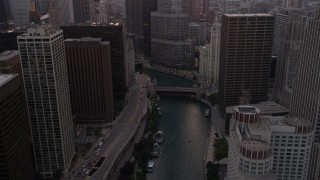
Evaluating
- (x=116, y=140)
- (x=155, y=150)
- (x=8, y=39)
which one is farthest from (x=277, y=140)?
(x=8, y=39)

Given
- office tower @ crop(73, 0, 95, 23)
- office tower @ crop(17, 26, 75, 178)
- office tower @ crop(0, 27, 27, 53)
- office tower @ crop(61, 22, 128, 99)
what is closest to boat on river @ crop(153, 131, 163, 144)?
office tower @ crop(17, 26, 75, 178)

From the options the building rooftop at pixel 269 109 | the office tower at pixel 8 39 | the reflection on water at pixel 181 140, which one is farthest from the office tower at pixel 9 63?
the building rooftop at pixel 269 109

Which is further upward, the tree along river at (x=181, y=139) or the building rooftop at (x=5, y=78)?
the building rooftop at (x=5, y=78)

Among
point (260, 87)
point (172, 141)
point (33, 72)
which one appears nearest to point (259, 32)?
point (260, 87)

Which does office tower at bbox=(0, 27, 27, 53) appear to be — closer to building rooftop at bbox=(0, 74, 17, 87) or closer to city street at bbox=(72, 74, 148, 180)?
city street at bbox=(72, 74, 148, 180)

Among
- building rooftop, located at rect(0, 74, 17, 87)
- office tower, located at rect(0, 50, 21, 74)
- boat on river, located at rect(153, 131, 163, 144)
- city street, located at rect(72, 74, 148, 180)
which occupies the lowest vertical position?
boat on river, located at rect(153, 131, 163, 144)

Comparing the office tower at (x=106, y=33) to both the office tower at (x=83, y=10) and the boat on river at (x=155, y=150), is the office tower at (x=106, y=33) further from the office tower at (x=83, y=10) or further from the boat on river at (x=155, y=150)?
the office tower at (x=83, y=10)
